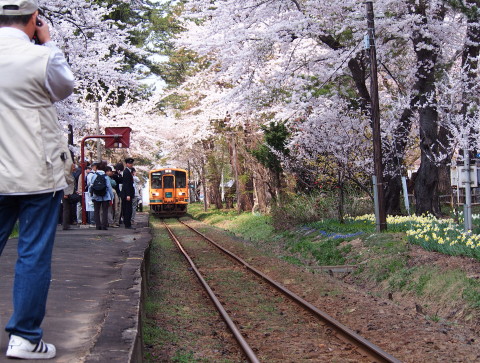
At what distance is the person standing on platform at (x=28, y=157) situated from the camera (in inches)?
119

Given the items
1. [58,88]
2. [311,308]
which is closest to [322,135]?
[311,308]

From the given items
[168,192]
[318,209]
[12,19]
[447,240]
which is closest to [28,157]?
[12,19]

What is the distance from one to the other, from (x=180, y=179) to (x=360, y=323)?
1141 inches

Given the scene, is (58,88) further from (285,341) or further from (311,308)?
(311,308)

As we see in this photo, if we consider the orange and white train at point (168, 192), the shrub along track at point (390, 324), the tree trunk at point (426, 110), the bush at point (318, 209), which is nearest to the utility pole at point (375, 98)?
the tree trunk at point (426, 110)

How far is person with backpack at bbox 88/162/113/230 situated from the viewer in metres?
13.6

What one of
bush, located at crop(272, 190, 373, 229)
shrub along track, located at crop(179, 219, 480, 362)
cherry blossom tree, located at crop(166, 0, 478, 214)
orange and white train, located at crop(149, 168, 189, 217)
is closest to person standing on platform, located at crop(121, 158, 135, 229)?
cherry blossom tree, located at crop(166, 0, 478, 214)

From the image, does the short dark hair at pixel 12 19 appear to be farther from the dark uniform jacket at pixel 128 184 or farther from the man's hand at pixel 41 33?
the dark uniform jacket at pixel 128 184

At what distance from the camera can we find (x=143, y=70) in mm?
33344

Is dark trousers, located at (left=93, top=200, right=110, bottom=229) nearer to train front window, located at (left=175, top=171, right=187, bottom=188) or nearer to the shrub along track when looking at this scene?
the shrub along track

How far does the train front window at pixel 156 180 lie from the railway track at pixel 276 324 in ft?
79.7

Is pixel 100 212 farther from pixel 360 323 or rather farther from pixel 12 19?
pixel 12 19

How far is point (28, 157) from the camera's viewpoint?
119 inches

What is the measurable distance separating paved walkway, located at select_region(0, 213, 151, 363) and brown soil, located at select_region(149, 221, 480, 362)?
594mm
